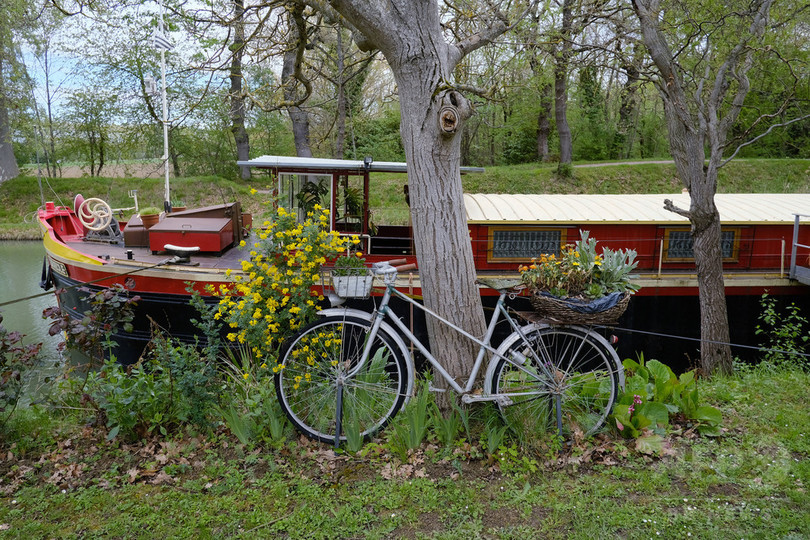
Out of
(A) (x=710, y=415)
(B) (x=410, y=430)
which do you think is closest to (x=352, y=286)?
(B) (x=410, y=430)

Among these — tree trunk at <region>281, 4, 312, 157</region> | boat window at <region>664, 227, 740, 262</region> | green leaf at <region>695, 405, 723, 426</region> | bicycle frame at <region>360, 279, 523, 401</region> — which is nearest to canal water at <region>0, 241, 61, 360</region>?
tree trunk at <region>281, 4, 312, 157</region>

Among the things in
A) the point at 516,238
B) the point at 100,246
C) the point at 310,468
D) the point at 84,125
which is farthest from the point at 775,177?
the point at 84,125

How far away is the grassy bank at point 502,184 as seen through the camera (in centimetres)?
2291

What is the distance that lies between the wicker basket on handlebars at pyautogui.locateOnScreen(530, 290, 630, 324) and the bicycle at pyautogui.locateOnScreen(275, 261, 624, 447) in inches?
3.9

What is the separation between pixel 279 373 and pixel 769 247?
811 cm

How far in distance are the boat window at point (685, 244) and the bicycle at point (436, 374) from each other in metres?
5.50

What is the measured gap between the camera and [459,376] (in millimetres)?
3885

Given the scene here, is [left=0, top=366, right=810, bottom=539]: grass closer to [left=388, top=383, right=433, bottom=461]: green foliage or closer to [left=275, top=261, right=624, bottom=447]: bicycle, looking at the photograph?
[left=388, top=383, right=433, bottom=461]: green foliage

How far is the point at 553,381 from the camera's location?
3.65 meters

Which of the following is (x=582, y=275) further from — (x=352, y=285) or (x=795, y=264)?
(x=795, y=264)

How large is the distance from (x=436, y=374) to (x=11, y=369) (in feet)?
9.40

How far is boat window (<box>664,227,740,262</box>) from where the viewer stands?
870 cm

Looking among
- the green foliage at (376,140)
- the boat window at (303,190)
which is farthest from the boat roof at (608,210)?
the green foliage at (376,140)

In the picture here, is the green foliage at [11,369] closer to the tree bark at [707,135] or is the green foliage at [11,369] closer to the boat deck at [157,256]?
the boat deck at [157,256]
